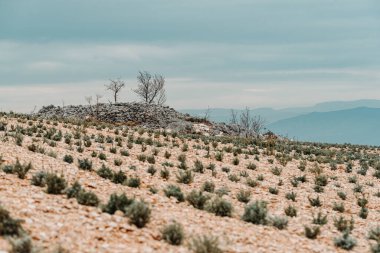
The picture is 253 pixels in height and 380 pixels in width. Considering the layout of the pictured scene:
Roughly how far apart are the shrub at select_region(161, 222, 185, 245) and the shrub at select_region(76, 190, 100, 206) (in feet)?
7.75

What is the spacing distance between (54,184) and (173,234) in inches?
158

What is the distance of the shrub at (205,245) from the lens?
334 inches

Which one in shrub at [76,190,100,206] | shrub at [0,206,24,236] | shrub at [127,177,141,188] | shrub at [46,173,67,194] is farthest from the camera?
shrub at [127,177,141,188]

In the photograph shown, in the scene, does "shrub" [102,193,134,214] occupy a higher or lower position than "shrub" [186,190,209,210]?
higher

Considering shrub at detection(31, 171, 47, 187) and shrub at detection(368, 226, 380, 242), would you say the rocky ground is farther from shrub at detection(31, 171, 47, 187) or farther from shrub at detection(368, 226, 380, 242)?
shrub at detection(368, 226, 380, 242)

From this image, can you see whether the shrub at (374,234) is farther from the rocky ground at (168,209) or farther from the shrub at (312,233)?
the shrub at (312,233)

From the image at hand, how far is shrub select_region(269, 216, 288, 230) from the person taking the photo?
11781 mm

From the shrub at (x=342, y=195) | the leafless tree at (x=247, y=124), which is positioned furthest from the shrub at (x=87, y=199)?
the leafless tree at (x=247, y=124)

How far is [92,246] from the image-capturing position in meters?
8.27

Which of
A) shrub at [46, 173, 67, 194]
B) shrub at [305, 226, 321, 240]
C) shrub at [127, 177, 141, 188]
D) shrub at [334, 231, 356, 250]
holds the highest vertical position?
shrub at [46, 173, 67, 194]

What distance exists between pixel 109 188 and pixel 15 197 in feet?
12.1

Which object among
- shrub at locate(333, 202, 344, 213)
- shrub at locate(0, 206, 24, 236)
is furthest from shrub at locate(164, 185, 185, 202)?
shrub at locate(333, 202, 344, 213)

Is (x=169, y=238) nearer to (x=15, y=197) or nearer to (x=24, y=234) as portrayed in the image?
(x=24, y=234)

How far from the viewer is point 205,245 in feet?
28.3
